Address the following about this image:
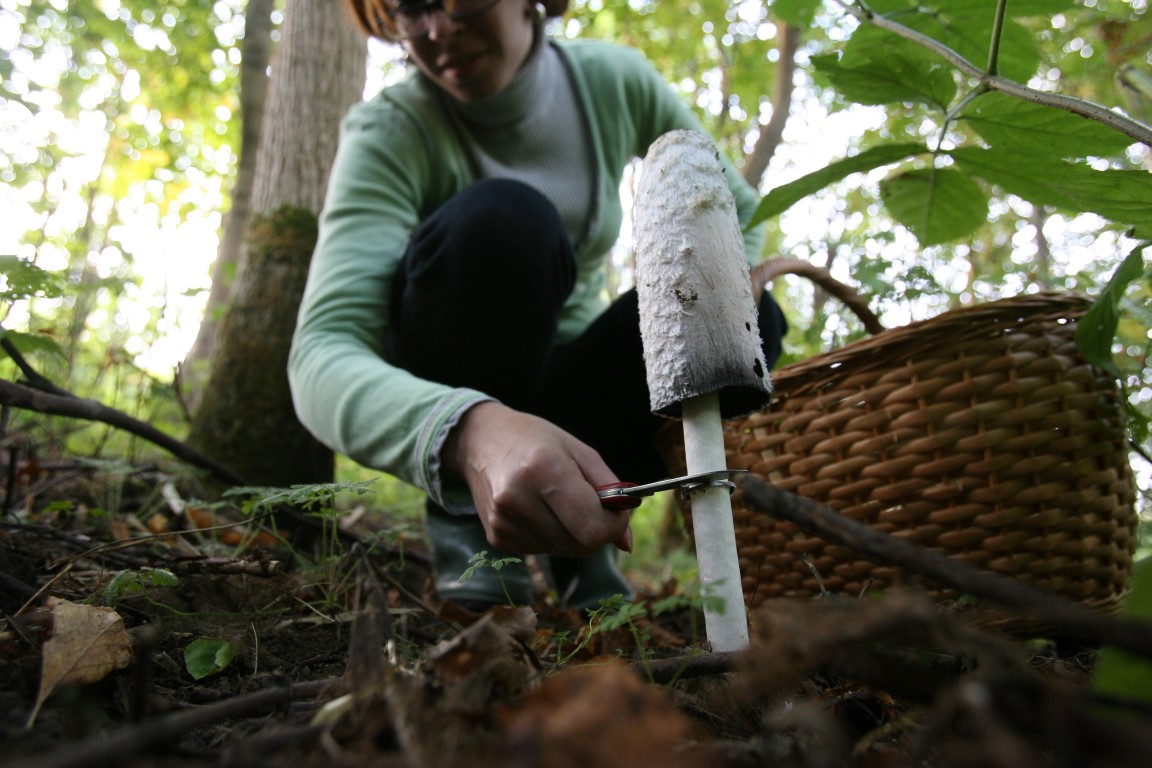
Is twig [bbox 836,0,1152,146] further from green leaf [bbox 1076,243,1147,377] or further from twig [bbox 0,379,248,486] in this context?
twig [bbox 0,379,248,486]

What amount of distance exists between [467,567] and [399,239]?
899mm

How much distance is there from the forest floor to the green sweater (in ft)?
1.03

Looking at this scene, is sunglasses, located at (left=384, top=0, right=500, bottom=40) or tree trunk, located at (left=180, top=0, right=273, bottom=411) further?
tree trunk, located at (left=180, top=0, right=273, bottom=411)

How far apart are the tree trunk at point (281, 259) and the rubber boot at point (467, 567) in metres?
0.61

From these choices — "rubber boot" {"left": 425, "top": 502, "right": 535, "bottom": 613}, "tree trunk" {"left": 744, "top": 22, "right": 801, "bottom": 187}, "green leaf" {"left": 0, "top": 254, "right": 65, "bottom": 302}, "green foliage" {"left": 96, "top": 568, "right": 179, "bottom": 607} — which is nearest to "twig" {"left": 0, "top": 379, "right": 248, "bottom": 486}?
"green leaf" {"left": 0, "top": 254, "right": 65, "bottom": 302}

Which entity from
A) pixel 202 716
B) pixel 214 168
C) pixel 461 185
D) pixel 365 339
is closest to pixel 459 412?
pixel 365 339

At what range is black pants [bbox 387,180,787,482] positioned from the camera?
5.48 ft

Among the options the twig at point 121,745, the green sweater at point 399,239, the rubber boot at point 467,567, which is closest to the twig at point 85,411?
the green sweater at point 399,239

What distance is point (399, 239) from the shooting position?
6.14 ft

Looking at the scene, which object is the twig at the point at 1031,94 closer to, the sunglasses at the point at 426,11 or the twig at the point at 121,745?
the sunglasses at the point at 426,11

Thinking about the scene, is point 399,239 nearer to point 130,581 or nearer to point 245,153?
point 130,581

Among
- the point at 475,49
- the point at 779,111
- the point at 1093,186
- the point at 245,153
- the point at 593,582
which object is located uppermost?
the point at 245,153

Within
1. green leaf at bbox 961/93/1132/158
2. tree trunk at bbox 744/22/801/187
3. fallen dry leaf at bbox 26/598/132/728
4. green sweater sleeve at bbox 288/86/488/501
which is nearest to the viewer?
fallen dry leaf at bbox 26/598/132/728

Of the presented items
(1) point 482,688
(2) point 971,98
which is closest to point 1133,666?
(1) point 482,688
